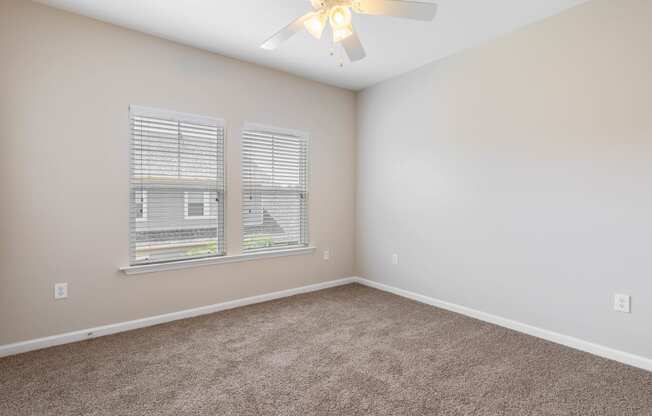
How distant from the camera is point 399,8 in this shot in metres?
1.82

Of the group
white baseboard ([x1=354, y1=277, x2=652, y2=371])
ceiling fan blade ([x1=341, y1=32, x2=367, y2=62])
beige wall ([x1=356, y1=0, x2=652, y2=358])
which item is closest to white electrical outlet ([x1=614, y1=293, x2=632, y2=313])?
beige wall ([x1=356, y1=0, x2=652, y2=358])

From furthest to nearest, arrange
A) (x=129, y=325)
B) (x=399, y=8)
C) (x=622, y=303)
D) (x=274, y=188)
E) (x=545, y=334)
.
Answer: (x=274, y=188) → (x=129, y=325) → (x=545, y=334) → (x=622, y=303) → (x=399, y=8)

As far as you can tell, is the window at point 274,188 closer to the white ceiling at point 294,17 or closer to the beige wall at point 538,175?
the white ceiling at point 294,17

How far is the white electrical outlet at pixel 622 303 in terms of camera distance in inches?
94.7

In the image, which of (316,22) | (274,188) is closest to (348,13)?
(316,22)

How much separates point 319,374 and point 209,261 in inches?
65.5

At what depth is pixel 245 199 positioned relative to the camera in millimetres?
3650

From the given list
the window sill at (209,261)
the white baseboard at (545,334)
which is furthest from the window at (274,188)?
the white baseboard at (545,334)

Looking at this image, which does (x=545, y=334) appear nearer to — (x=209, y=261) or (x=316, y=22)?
(x=316, y=22)

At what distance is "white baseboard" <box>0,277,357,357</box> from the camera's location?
2.55m

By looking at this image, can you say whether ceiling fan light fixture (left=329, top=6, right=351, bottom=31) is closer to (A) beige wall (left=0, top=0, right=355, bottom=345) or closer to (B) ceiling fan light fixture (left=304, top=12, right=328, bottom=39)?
(B) ceiling fan light fixture (left=304, top=12, right=328, bottom=39)

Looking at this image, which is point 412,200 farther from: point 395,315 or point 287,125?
point 287,125

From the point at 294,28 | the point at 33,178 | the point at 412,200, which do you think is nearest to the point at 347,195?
the point at 412,200

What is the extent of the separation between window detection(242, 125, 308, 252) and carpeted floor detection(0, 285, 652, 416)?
1.03 metres
